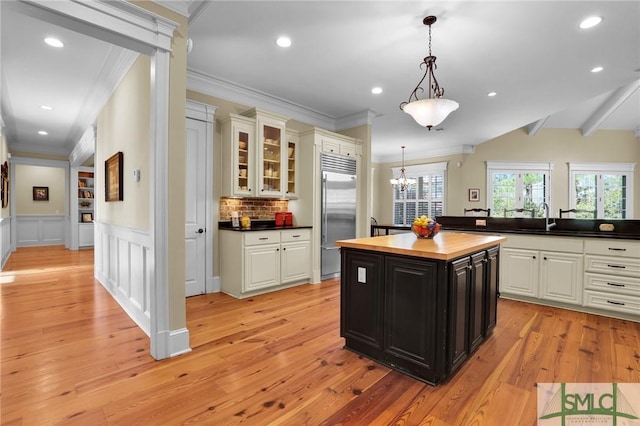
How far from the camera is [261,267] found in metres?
4.20

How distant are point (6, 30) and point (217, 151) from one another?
2.24m

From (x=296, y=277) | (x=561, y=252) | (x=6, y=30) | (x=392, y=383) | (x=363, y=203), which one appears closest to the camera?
(x=392, y=383)

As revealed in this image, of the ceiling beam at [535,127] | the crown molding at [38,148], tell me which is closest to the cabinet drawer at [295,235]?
the ceiling beam at [535,127]

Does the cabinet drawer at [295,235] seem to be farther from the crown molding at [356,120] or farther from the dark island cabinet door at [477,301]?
the dark island cabinet door at [477,301]

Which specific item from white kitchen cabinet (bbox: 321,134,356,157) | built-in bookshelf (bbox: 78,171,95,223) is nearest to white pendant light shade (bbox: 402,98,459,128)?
white kitchen cabinet (bbox: 321,134,356,157)

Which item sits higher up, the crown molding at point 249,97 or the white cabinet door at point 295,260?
the crown molding at point 249,97

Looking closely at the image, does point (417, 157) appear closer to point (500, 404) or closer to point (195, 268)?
point (195, 268)

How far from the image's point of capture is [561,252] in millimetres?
3668

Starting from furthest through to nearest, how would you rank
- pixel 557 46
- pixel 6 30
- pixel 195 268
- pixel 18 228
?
pixel 18 228 < pixel 195 268 < pixel 557 46 < pixel 6 30

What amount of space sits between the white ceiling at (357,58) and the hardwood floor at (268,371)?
93.5 inches

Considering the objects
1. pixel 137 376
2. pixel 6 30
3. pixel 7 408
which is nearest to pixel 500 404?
pixel 137 376

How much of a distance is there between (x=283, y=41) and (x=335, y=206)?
8.60 ft

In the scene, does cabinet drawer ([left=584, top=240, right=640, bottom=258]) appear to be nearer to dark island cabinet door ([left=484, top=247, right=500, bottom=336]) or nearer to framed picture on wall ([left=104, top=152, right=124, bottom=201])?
dark island cabinet door ([left=484, top=247, right=500, bottom=336])

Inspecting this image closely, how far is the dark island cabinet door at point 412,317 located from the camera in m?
2.06
